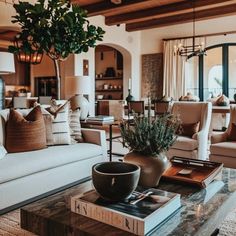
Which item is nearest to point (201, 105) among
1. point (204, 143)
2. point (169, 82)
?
point (204, 143)

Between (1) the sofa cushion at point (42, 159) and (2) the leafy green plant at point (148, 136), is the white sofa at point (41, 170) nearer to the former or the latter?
(1) the sofa cushion at point (42, 159)

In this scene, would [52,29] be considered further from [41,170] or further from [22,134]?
[41,170]

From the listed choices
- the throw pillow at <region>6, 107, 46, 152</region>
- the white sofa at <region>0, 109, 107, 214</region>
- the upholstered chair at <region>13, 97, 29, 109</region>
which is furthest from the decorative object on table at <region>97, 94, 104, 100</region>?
the throw pillow at <region>6, 107, 46, 152</region>

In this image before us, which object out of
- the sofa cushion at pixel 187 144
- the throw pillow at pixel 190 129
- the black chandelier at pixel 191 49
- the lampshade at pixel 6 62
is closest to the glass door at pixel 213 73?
the black chandelier at pixel 191 49

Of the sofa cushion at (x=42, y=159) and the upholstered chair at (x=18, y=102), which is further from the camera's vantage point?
the upholstered chair at (x=18, y=102)

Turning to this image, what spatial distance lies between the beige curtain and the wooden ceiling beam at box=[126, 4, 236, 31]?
4.01 feet

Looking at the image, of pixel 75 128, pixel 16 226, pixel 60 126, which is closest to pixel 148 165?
pixel 16 226

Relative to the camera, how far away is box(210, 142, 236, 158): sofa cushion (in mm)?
3408

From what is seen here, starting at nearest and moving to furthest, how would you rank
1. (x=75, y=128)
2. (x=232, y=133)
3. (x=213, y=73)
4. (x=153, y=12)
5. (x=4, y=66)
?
(x=75, y=128), (x=232, y=133), (x=4, y=66), (x=153, y=12), (x=213, y=73)

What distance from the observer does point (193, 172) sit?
218cm

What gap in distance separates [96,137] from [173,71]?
6.40 m

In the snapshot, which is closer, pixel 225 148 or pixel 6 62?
pixel 225 148

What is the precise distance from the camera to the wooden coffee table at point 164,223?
1.31 m

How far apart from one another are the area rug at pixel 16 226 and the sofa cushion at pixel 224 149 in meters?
0.99
